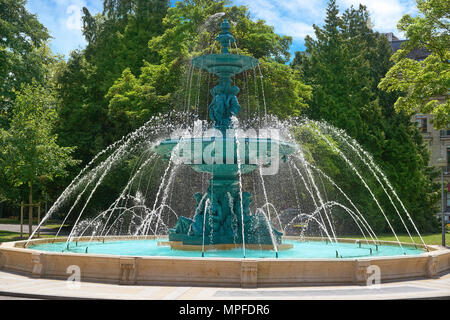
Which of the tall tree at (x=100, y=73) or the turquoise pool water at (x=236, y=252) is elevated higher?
the tall tree at (x=100, y=73)

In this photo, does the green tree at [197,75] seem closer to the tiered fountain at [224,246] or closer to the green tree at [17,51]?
the green tree at [17,51]

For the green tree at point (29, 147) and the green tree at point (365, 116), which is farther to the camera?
the green tree at point (365, 116)

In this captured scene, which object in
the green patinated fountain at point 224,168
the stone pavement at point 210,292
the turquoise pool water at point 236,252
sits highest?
the green patinated fountain at point 224,168

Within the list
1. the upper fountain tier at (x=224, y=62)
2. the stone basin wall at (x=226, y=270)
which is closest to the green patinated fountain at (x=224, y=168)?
the upper fountain tier at (x=224, y=62)

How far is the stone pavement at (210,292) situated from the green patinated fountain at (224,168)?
4.54 metres

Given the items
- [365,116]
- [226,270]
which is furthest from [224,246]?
[365,116]

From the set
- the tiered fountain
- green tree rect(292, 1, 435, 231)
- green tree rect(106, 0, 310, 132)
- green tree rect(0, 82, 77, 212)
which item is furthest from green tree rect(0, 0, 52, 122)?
green tree rect(292, 1, 435, 231)

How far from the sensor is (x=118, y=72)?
3622cm

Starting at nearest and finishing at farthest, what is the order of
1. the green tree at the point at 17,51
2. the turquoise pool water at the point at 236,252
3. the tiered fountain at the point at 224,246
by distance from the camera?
the tiered fountain at the point at 224,246
the turquoise pool water at the point at 236,252
the green tree at the point at 17,51

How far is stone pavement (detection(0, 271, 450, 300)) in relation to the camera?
7.65m

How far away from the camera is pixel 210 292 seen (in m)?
8.11

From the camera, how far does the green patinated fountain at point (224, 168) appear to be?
13.2m

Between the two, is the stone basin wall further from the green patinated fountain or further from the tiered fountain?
the green patinated fountain
